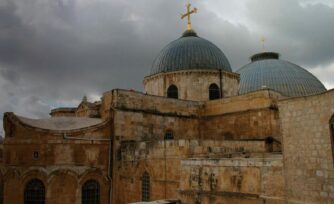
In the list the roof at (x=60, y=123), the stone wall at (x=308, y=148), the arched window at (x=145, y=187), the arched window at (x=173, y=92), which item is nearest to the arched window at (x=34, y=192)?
the roof at (x=60, y=123)

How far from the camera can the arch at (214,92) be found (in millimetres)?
26819

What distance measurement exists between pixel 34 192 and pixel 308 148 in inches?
573

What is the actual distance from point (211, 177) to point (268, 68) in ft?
65.0

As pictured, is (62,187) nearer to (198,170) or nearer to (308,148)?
(198,170)

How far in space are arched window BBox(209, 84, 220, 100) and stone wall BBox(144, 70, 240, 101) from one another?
30cm

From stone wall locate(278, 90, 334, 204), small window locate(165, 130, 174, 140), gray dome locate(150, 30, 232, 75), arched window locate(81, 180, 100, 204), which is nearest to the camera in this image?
stone wall locate(278, 90, 334, 204)

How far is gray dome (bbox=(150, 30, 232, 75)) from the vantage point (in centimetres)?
2697

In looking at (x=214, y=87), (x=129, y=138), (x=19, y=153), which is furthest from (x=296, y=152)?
(x=214, y=87)

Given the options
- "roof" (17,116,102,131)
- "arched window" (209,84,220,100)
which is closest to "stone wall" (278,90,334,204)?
"roof" (17,116,102,131)

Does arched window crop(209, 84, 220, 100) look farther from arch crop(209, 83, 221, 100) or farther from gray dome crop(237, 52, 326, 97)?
gray dome crop(237, 52, 326, 97)

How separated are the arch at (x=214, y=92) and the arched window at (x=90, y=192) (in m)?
12.1

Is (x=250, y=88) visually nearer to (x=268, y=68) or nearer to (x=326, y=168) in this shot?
(x=268, y=68)

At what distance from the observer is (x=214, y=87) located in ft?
88.4

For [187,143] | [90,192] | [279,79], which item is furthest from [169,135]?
[279,79]
